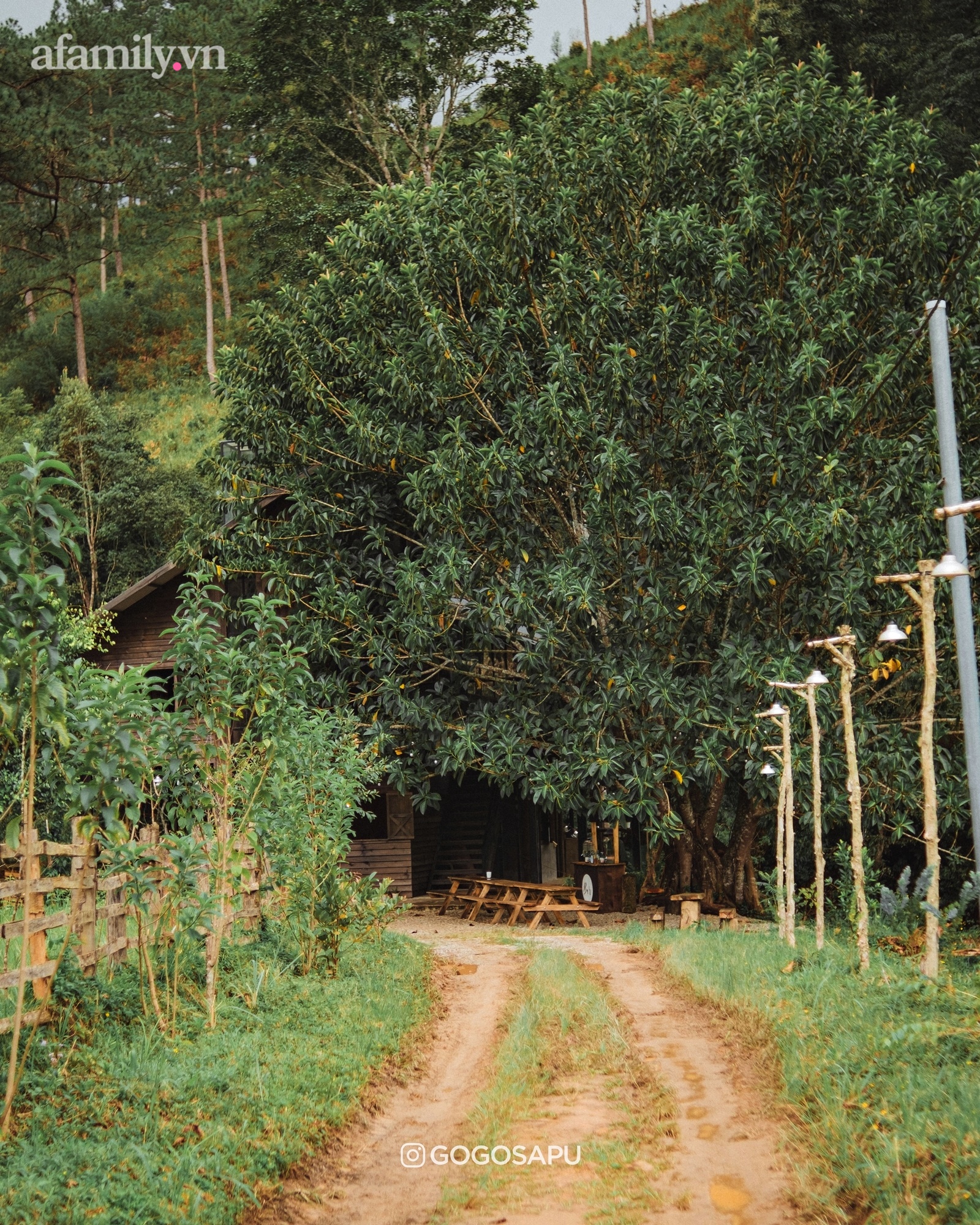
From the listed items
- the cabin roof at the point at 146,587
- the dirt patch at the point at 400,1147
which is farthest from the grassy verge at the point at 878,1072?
the cabin roof at the point at 146,587

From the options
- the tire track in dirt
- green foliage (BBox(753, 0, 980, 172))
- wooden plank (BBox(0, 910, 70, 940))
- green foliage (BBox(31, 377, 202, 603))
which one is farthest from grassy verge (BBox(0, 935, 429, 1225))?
green foliage (BBox(753, 0, 980, 172))

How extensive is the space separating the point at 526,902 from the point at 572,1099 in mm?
13134

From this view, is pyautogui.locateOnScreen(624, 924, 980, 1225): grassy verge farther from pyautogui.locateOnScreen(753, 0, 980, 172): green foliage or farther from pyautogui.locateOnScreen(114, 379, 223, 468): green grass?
pyautogui.locateOnScreen(114, 379, 223, 468): green grass

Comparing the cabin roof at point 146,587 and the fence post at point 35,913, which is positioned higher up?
the cabin roof at point 146,587

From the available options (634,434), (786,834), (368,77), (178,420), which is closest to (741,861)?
(786,834)

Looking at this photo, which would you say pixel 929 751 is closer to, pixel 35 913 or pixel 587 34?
pixel 35 913

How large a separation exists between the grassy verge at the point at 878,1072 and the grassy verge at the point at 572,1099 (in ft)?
3.21

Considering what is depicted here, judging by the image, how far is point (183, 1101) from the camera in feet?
22.2

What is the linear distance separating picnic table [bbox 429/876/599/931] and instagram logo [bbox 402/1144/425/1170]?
12.8 metres

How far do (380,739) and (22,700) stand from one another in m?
11.6

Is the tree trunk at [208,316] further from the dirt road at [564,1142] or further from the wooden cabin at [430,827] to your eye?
the dirt road at [564,1142]

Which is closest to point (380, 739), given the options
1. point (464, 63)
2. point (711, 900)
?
point (711, 900)

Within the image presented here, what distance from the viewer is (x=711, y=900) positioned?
19.8 m

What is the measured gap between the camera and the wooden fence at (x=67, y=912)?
7.17m
